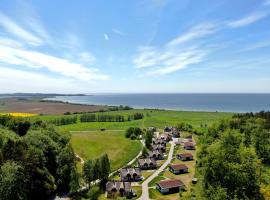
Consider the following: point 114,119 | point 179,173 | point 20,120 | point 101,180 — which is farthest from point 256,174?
point 114,119

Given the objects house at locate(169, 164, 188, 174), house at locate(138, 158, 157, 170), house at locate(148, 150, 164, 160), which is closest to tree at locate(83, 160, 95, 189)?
house at locate(138, 158, 157, 170)

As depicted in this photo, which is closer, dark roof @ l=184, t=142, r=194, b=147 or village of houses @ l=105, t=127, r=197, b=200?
village of houses @ l=105, t=127, r=197, b=200

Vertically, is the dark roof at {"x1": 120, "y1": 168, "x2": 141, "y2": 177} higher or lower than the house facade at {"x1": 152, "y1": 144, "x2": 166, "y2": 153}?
lower

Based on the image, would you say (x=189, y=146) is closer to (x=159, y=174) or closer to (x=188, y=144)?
(x=188, y=144)

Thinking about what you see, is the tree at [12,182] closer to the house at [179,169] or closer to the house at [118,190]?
the house at [118,190]

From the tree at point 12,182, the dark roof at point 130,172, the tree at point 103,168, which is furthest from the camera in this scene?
the dark roof at point 130,172

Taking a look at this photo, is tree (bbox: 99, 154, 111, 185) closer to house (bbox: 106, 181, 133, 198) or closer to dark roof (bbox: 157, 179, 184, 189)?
house (bbox: 106, 181, 133, 198)

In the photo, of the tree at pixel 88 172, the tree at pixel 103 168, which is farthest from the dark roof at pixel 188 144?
the tree at pixel 88 172
